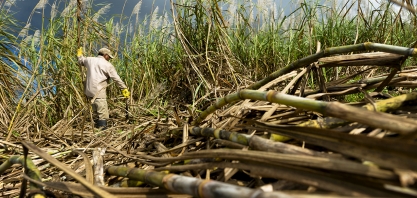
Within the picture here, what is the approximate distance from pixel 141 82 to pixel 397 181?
396 centimetres

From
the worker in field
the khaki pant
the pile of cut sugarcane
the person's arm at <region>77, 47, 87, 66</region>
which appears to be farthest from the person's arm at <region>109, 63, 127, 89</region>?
the pile of cut sugarcane

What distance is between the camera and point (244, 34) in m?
3.79

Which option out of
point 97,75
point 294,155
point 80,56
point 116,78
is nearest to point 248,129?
point 294,155

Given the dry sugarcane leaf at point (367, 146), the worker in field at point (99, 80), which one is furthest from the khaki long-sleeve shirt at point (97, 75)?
the dry sugarcane leaf at point (367, 146)

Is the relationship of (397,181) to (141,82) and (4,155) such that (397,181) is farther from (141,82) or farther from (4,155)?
(141,82)

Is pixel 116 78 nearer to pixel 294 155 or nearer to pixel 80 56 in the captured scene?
pixel 80 56

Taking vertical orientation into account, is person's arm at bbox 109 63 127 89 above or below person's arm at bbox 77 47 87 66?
below

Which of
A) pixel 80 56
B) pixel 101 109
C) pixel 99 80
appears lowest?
pixel 101 109

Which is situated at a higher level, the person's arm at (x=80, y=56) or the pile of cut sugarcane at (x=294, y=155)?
the person's arm at (x=80, y=56)

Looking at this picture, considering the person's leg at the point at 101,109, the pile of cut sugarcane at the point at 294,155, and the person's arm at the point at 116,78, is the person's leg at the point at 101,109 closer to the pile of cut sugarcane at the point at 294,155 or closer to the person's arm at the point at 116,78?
the person's arm at the point at 116,78

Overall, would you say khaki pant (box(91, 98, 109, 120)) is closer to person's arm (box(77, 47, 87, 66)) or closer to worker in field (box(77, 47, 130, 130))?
worker in field (box(77, 47, 130, 130))

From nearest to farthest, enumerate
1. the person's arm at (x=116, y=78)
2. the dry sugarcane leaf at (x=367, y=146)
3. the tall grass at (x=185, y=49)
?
the dry sugarcane leaf at (x=367, y=146), the tall grass at (x=185, y=49), the person's arm at (x=116, y=78)

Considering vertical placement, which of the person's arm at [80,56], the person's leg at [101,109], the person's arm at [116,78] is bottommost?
the person's leg at [101,109]

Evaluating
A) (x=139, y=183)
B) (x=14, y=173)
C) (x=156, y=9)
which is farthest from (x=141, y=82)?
(x=139, y=183)
